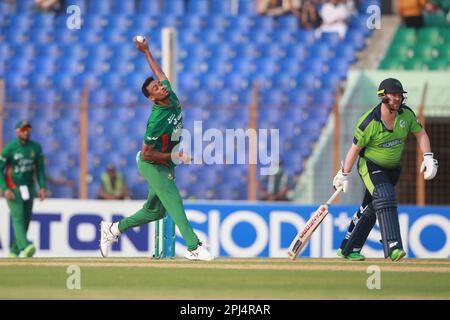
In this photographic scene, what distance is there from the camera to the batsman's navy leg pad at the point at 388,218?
13281mm

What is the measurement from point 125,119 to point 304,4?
5875mm

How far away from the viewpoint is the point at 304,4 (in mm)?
27281

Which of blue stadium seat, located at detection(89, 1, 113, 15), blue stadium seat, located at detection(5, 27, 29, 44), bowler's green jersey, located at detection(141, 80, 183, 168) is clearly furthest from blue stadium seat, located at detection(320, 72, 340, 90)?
bowler's green jersey, located at detection(141, 80, 183, 168)

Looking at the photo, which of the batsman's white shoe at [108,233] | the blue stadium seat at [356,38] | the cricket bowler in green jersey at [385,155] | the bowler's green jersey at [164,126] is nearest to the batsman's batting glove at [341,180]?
the cricket bowler in green jersey at [385,155]

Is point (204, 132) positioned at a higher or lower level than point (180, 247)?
higher

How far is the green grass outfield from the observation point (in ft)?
36.4

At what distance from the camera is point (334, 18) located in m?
26.9

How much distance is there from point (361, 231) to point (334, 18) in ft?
44.1

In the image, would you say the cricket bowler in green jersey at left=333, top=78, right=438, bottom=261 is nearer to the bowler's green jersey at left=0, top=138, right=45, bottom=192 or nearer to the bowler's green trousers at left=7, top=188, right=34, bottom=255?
the bowler's green trousers at left=7, top=188, right=34, bottom=255

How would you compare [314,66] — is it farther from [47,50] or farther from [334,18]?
[47,50]

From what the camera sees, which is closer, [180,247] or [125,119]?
[180,247]
